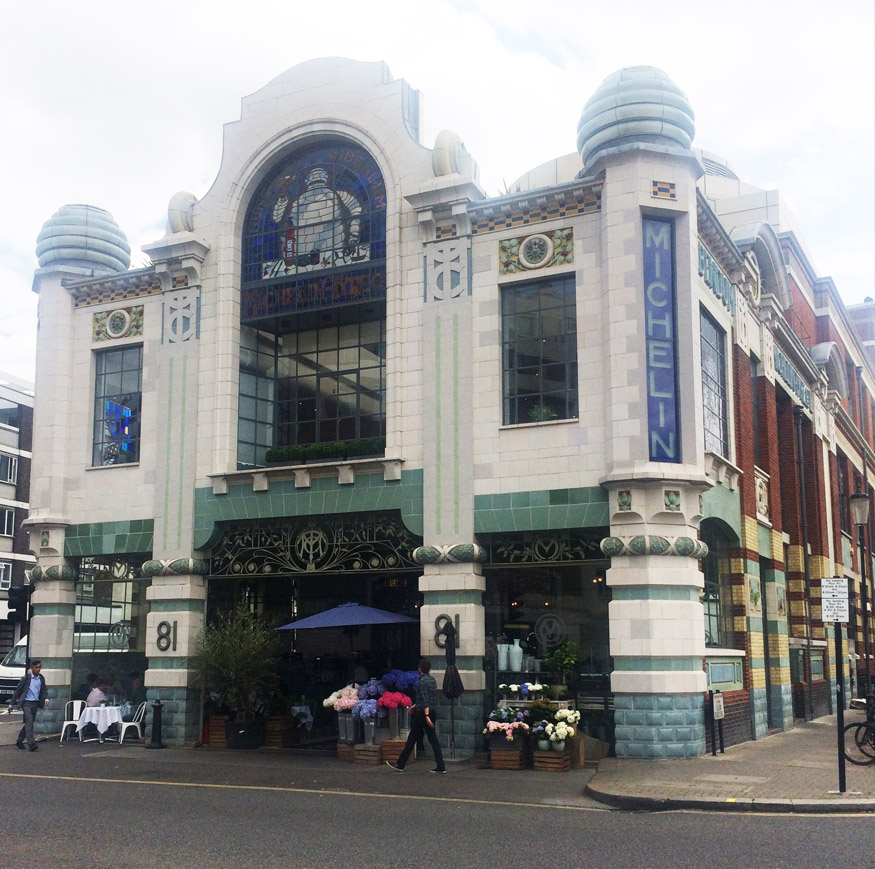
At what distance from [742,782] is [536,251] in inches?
388

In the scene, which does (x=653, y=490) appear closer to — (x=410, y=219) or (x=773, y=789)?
(x=773, y=789)

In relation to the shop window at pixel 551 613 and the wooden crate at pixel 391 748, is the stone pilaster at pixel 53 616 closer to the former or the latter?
the wooden crate at pixel 391 748

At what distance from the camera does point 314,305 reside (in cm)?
2214

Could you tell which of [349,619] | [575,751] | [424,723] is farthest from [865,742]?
[349,619]

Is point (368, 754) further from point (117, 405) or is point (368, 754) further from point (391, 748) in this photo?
point (117, 405)

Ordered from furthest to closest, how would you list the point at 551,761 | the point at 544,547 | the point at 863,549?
1. the point at 863,549
2. the point at 544,547
3. the point at 551,761

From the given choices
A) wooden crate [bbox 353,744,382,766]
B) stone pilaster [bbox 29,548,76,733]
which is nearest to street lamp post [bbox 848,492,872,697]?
wooden crate [bbox 353,744,382,766]

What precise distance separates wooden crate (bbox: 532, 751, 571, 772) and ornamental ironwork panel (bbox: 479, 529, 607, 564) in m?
3.41

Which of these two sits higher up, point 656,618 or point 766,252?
point 766,252

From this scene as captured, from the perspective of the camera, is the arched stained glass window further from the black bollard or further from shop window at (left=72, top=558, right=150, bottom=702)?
the black bollard

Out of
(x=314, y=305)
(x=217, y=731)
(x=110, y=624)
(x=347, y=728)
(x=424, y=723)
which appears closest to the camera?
(x=424, y=723)

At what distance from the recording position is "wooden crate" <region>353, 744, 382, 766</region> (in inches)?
717

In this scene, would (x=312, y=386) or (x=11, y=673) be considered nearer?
(x=312, y=386)

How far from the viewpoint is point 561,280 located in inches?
790
